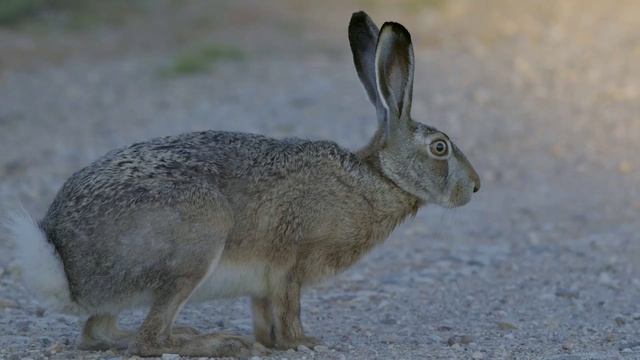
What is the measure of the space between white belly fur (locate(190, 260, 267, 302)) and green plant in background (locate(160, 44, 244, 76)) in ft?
32.1

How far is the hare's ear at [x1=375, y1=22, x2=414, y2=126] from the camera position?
264 inches

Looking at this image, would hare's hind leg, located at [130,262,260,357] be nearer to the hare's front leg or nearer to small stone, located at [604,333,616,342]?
the hare's front leg

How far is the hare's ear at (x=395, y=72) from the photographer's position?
264 inches

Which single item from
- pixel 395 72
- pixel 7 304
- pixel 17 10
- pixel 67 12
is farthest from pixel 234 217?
pixel 67 12

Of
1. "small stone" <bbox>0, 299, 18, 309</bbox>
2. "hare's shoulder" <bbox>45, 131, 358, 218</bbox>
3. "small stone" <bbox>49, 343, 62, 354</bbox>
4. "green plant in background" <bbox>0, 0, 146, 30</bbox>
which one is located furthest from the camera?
"green plant in background" <bbox>0, 0, 146, 30</bbox>

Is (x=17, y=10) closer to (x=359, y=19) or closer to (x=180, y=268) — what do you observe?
(x=359, y=19)

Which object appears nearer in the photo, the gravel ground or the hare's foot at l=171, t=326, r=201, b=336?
the hare's foot at l=171, t=326, r=201, b=336

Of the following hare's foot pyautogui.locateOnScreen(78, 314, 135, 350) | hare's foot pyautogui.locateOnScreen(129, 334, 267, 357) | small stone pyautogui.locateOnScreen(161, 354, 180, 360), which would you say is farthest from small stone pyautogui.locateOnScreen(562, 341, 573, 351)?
hare's foot pyautogui.locateOnScreen(78, 314, 135, 350)

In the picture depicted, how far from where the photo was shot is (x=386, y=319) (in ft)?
24.1

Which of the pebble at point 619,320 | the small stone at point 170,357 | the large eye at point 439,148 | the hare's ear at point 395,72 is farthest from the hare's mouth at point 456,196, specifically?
the small stone at point 170,357

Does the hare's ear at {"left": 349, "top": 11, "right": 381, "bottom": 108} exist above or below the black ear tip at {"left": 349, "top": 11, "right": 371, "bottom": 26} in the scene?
below

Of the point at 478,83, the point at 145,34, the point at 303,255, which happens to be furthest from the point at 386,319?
the point at 145,34

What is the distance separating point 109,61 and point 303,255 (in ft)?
36.3

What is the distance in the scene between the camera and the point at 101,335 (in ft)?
21.5
